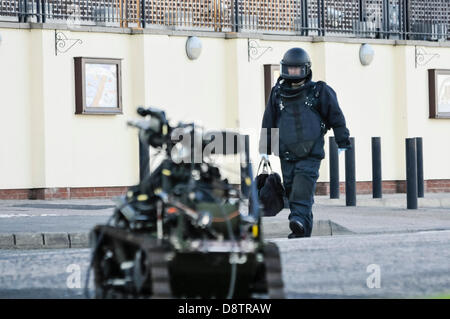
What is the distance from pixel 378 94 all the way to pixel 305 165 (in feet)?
53.5

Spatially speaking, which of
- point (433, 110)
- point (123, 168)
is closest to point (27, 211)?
point (123, 168)

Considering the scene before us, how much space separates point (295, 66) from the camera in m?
10.9

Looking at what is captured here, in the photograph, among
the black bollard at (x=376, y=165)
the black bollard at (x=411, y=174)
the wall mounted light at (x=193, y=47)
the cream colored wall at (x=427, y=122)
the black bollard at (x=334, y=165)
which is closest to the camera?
the black bollard at (x=411, y=174)

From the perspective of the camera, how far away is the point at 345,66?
26453 millimetres

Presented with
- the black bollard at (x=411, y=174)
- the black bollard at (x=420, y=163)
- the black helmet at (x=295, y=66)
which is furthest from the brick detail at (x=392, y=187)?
the black helmet at (x=295, y=66)

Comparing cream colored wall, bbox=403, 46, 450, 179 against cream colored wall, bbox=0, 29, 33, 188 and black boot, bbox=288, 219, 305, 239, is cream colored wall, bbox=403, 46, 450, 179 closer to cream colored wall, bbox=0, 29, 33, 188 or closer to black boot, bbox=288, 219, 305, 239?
cream colored wall, bbox=0, 29, 33, 188

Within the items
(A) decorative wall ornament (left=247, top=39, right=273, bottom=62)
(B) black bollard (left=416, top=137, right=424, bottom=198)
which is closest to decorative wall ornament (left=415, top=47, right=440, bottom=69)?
(A) decorative wall ornament (left=247, top=39, right=273, bottom=62)

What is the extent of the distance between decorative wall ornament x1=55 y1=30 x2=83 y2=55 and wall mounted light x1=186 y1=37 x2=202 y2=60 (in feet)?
8.26

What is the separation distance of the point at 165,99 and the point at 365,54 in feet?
16.4

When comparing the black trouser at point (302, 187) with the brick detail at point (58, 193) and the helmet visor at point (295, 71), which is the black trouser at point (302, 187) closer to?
the helmet visor at point (295, 71)

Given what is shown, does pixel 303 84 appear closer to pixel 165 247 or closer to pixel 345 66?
pixel 165 247

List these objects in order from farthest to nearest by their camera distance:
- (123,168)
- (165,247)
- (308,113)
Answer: (123,168) < (308,113) < (165,247)

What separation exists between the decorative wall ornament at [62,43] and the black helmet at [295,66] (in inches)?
486

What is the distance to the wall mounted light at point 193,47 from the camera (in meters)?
24.3
